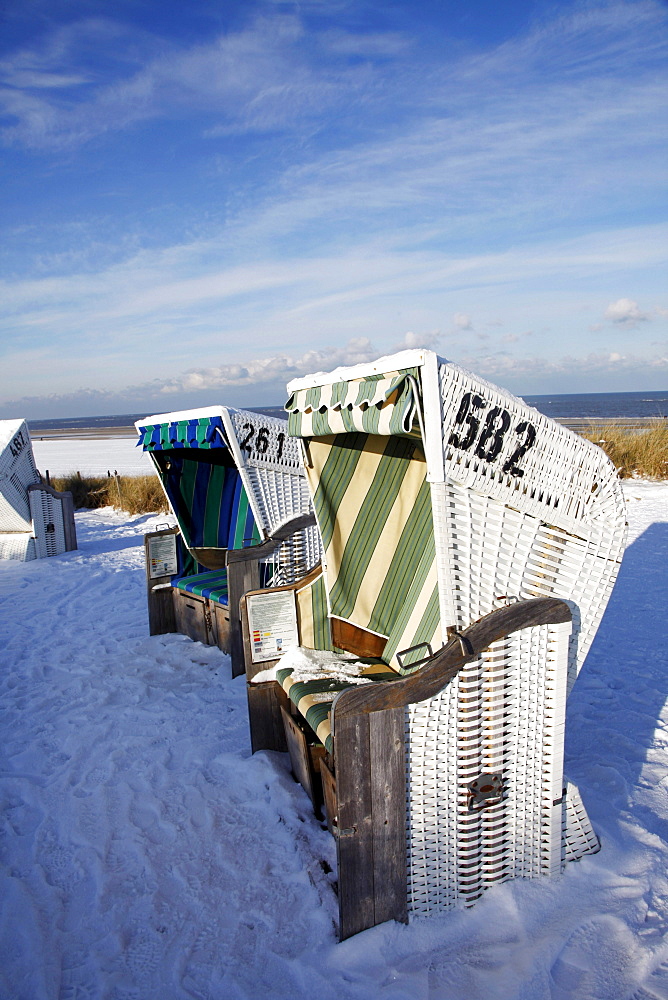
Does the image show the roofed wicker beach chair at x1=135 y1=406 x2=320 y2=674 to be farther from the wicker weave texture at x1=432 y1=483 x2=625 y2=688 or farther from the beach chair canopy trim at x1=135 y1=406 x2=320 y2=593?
the wicker weave texture at x1=432 y1=483 x2=625 y2=688

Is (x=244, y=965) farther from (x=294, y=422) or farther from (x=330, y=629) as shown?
(x=294, y=422)

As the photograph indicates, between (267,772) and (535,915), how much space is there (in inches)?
55.3

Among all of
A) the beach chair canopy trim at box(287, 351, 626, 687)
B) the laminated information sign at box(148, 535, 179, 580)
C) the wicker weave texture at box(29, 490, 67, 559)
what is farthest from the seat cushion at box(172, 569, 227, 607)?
the wicker weave texture at box(29, 490, 67, 559)

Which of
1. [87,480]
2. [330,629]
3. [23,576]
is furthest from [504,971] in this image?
[87,480]

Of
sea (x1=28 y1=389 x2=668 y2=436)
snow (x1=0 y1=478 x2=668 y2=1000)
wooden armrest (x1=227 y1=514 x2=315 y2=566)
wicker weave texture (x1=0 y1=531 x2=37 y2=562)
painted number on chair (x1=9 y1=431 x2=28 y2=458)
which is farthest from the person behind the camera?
sea (x1=28 y1=389 x2=668 y2=436)

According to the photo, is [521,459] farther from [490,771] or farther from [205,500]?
[205,500]

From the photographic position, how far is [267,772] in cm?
310

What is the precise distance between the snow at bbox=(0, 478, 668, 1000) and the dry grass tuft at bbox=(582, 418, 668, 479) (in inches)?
353

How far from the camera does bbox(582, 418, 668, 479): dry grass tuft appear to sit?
12.3 metres

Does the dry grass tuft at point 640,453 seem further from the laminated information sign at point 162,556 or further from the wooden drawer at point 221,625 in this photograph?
the wooden drawer at point 221,625

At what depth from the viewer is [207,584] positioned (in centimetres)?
517

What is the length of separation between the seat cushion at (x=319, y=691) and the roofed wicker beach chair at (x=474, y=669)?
0.06ft

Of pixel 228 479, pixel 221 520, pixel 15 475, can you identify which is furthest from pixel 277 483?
pixel 15 475

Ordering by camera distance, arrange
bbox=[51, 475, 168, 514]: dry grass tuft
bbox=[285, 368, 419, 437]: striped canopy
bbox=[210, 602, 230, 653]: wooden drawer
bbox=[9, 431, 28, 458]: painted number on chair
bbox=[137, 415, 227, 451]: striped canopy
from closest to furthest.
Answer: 1. bbox=[285, 368, 419, 437]: striped canopy
2. bbox=[137, 415, 227, 451]: striped canopy
3. bbox=[210, 602, 230, 653]: wooden drawer
4. bbox=[9, 431, 28, 458]: painted number on chair
5. bbox=[51, 475, 168, 514]: dry grass tuft
